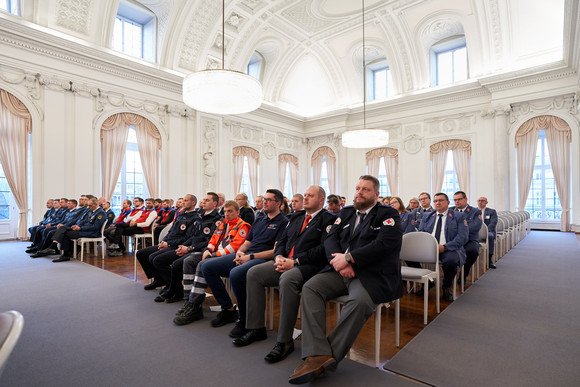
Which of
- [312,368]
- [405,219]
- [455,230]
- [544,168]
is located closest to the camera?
[312,368]

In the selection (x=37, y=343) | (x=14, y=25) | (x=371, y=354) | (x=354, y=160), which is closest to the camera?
(x=371, y=354)

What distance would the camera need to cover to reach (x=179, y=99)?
981 centimetres

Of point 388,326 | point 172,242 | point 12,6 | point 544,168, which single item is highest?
point 12,6

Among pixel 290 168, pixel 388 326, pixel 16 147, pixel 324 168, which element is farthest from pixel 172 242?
pixel 324 168

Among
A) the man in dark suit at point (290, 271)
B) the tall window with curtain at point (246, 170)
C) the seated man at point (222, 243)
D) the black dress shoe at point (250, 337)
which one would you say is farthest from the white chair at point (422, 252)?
the tall window with curtain at point (246, 170)

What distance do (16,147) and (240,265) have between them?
23.2ft

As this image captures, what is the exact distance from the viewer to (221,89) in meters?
4.56

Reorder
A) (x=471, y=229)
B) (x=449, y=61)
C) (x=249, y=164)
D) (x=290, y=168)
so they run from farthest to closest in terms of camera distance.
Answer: (x=290, y=168) → (x=249, y=164) → (x=449, y=61) → (x=471, y=229)

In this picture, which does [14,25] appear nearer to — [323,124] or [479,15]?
[323,124]

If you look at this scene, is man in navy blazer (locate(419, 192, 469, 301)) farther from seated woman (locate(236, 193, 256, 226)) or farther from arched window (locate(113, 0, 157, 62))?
arched window (locate(113, 0, 157, 62))

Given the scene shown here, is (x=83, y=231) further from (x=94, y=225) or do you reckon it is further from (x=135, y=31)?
(x=135, y=31)

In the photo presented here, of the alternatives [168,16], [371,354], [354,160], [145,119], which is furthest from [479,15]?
[371,354]

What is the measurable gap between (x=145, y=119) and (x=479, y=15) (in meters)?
9.59

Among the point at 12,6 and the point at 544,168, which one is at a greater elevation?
the point at 12,6
